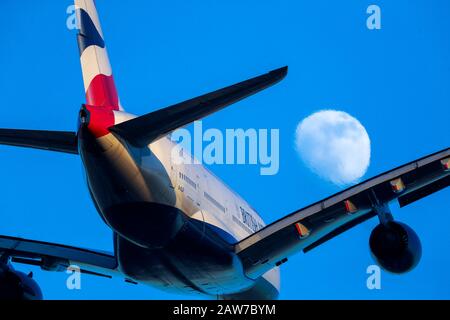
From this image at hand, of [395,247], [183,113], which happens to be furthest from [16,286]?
[395,247]

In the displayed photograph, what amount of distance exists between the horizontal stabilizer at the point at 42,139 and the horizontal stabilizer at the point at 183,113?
104 centimetres

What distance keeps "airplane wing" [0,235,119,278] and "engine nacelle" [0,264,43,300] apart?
0.78m

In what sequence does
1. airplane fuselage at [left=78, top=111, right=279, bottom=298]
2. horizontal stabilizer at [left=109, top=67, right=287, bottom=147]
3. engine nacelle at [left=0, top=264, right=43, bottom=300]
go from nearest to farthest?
horizontal stabilizer at [left=109, top=67, right=287, bottom=147] < airplane fuselage at [left=78, top=111, right=279, bottom=298] < engine nacelle at [left=0, top=264, right=43, bottom=300]

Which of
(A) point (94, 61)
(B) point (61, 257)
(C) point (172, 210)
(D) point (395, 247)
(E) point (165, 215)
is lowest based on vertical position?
(D) point (395, 247)

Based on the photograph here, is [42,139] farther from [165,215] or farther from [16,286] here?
[16,286]

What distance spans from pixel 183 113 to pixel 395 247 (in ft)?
22.3

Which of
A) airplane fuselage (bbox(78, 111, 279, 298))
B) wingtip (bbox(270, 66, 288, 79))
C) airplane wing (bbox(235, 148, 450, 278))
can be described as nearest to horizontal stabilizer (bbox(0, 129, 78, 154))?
airplane fuselage (bbox(78, 111, 279, 298))

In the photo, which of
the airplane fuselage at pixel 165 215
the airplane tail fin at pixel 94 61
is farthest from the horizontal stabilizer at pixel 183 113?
the airplane tail fin at pixel 94 61

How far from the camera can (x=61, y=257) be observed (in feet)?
67.4

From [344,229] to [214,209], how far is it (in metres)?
3.58

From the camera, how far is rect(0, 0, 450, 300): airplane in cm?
1477

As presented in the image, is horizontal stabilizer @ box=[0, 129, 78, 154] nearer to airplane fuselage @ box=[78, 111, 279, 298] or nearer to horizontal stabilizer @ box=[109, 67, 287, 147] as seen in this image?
airplane fuselage @ box=[78, 111, 279, 298]
